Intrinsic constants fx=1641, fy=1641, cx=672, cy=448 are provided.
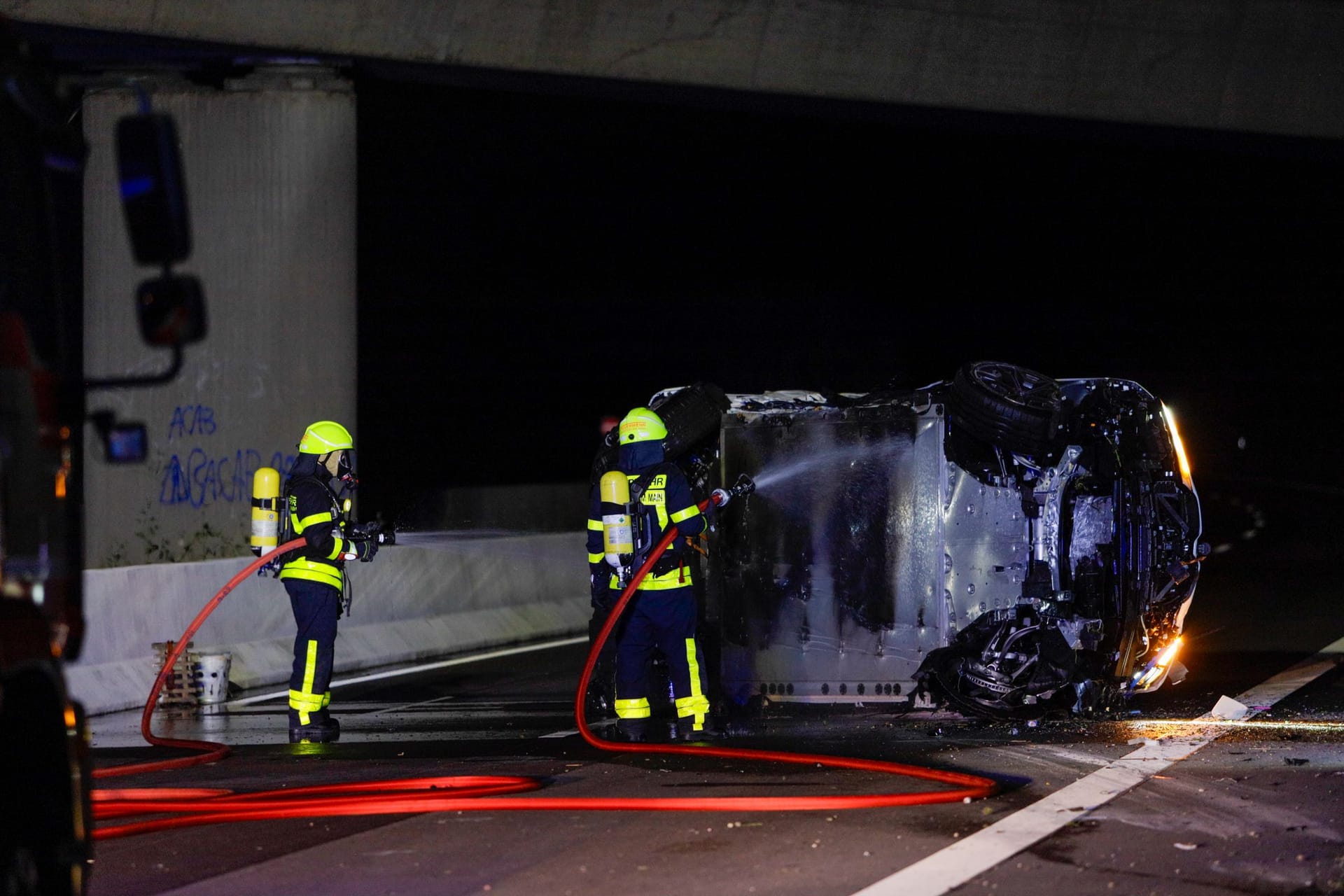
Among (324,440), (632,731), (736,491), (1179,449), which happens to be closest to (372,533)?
(324,440)

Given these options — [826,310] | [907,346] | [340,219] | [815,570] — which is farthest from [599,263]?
[815,570]

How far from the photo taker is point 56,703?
175 inches

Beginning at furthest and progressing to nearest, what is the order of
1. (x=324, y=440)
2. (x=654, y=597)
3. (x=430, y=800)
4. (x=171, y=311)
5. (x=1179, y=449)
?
(x=324, y=440) → (x=1179, y=449) → (x=654, y=597) → (x=430, y=800) → (x=171, y=311)

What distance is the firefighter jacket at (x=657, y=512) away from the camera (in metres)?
9.37

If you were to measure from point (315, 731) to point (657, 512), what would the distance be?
2574 millimetres

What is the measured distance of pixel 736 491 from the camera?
9.67 metres

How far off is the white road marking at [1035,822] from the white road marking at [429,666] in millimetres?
6646

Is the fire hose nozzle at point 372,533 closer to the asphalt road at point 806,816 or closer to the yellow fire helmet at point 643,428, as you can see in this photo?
the asphalt road at point 806,816

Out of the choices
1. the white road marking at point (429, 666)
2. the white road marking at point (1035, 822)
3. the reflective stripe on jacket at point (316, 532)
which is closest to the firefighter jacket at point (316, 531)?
the reflective stripe on jacket at point (316, 532)

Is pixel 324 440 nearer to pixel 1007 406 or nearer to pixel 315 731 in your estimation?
pixel 315 731

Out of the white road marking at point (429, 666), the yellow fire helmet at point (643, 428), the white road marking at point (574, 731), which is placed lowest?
the white road marking at point (574, 731)

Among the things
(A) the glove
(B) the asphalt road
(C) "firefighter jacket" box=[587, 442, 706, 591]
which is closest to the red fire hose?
(B) the asphalt road

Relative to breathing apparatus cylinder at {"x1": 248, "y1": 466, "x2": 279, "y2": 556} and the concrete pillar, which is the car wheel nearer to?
breathing apparatus cylinder at {"x1": 248, "y1": 466, "x2": 279, "y2": 556}

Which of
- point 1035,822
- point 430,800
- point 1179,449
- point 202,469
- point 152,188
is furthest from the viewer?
point 202,469
